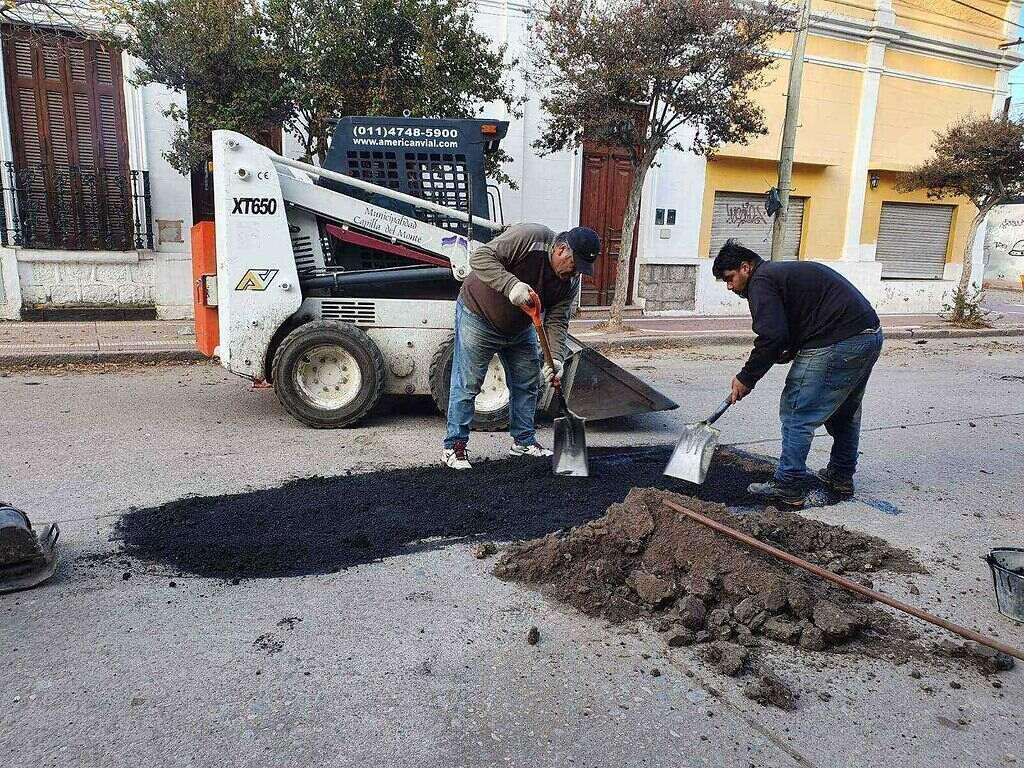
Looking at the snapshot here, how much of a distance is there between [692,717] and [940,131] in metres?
17.5

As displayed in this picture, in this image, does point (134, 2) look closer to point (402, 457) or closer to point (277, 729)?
point (402, 457)

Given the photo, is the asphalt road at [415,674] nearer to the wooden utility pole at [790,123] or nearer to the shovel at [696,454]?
the shovel at [696,454]

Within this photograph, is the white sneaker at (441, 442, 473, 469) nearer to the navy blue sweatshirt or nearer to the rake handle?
the rake handle

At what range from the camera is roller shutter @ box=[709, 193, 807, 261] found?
14508 millimetres

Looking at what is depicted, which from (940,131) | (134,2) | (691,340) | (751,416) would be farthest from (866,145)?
(134,2)

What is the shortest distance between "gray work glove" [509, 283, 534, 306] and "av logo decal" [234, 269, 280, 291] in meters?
2.13

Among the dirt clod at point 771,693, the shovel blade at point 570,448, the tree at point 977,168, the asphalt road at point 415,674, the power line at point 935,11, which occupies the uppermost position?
the power line at point 935,11

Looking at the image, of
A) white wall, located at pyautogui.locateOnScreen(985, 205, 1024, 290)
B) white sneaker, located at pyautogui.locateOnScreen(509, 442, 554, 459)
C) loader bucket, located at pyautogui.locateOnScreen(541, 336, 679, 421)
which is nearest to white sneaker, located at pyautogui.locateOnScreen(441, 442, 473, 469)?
white sneaker, located at pyautogui.locateOnScreen(509, 442, 554, 459)

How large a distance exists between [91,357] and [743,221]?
11660 millimetres

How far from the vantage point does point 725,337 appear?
37.7 feet

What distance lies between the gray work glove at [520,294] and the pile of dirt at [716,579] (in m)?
1.26

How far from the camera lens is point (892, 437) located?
588cm

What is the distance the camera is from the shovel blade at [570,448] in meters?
4.50

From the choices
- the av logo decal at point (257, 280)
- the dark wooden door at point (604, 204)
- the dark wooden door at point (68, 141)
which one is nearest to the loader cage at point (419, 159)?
the av logo decal at point (257, 280)
